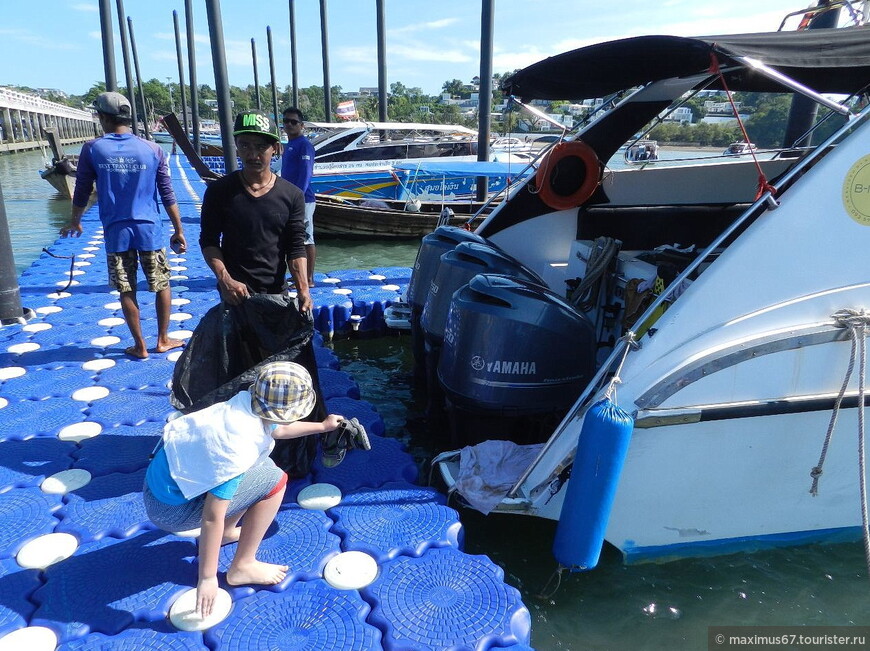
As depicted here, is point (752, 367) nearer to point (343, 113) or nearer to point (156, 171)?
point (156, 171)

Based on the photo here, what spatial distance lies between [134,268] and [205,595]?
8.53 ft

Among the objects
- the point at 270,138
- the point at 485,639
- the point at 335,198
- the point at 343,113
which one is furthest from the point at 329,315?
the point at 343,113

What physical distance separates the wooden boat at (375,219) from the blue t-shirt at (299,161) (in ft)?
16.8

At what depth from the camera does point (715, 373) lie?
7.75 feet

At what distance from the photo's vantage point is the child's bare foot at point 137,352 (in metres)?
3.94

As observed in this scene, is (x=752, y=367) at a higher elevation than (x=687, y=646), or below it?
higher

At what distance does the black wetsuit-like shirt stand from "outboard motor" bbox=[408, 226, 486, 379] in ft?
4.54

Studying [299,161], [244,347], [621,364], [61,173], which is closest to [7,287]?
[299,161]

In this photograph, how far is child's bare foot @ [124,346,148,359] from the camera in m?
3.94

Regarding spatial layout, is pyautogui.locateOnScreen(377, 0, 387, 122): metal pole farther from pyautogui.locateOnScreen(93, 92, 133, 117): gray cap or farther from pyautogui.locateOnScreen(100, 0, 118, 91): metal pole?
pyautogui.locateOnScreen(93, 92, 133, 117): gray cap

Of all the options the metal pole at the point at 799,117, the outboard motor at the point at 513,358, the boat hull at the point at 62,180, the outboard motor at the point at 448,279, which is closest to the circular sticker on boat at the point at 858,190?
the outboard motor at the point at 513,358

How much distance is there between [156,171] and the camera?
12.2ft

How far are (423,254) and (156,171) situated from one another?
182 centimetres

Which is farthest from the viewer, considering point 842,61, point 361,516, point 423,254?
point 423,254
